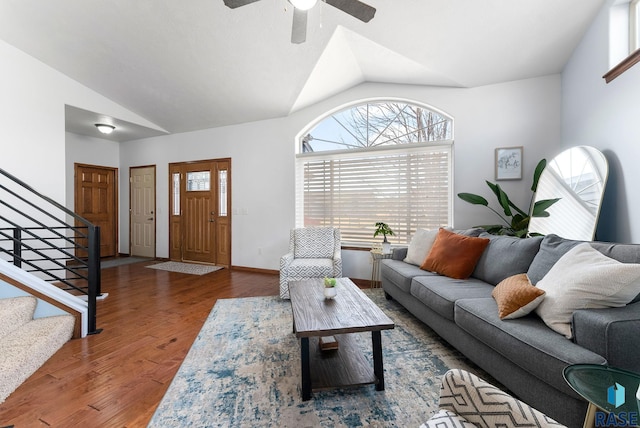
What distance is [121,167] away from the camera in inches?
248

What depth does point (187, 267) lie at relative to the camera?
5.23 metres

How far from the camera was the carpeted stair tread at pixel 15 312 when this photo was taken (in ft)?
6.98

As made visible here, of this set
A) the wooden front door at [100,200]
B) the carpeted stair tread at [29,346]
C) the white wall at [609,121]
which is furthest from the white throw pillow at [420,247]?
the wooden front door at [100,200]

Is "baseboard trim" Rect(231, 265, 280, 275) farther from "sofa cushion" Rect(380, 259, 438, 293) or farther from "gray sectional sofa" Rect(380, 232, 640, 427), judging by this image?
"gray sectional sofa" Rect(380, 232, 640, 427)

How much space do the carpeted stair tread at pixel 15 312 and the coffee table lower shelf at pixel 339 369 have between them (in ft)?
7.38

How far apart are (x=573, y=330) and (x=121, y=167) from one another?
297 inches

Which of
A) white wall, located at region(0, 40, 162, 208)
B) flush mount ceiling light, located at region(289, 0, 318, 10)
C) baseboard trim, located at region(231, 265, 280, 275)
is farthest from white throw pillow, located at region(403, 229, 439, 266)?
white wall, located at region(0, 40, 162, 208)

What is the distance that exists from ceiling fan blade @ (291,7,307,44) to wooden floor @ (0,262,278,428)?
2590 mm

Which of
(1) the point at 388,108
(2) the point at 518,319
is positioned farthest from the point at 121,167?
(2) the point at 518,319

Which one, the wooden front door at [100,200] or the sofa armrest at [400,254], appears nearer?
the sofa armrest at [400,254]

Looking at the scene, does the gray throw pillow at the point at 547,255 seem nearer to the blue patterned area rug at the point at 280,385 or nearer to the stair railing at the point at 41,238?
the blue patterned area rug at the point at 280,385

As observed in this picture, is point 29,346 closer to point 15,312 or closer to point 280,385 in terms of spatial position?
point 15,312

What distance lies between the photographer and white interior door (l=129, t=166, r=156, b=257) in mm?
6016

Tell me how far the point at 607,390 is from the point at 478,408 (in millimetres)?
395
